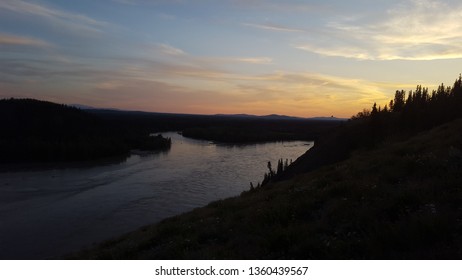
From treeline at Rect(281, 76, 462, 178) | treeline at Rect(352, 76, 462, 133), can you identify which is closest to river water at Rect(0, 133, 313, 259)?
treeline at Rect(281, 76, 462, 178)

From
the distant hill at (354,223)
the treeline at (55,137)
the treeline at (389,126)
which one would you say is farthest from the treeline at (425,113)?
the treeline at (55,137)

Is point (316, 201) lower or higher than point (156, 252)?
higher

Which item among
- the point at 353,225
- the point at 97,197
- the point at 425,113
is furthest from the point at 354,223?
the point at 97,197

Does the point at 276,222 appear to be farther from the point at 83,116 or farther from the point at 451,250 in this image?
the point at 83,116

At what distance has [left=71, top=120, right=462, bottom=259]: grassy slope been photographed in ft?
24.4

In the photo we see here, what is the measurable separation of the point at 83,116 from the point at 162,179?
8754 cm

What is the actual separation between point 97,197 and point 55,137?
56.6 m

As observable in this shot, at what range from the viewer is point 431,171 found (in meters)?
11.8

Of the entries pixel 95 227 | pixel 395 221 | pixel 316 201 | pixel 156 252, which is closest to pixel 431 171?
pixel 316 201

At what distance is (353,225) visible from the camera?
9.02 meters

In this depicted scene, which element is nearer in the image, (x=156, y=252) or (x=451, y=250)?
(x=451, y=250)

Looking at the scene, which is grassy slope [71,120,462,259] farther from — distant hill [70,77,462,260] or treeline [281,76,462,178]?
treeline [281,76,462,178]

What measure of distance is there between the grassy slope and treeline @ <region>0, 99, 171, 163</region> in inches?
2659
